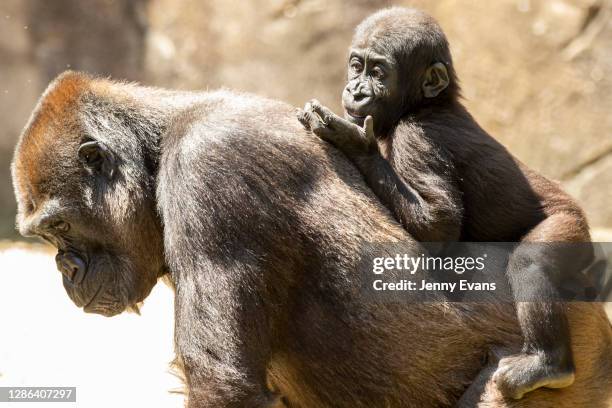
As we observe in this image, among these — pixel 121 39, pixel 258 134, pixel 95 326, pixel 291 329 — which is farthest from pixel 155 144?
pixel 121 39

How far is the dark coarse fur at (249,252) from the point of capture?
3578 mm

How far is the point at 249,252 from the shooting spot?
3.63 m

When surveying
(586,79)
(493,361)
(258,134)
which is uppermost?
(586,79)

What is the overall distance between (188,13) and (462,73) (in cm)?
296

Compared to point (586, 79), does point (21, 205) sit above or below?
below

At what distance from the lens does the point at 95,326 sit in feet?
21.0

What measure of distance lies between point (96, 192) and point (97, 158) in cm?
15

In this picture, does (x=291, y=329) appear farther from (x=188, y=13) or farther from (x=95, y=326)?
(x=188, y=13)

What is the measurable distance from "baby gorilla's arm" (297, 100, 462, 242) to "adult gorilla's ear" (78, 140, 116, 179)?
88 cm

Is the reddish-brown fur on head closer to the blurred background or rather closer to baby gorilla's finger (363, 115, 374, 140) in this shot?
baby gorilla's finger (363, 115, 374, 140)

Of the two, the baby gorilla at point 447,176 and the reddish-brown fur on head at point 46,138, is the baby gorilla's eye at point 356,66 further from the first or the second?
the reddish-brown fur on head at point 46,138

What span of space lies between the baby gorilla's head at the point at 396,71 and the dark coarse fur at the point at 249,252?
1.25 feet

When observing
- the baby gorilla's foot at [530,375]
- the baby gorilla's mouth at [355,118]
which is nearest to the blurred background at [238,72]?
the baby gorilla's mouth at [355,118]

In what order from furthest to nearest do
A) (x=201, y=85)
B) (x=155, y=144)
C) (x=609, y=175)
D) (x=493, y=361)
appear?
(x=201, y=85), (x=609, y=175), (x=155, y=144), (x=493, y=361)
